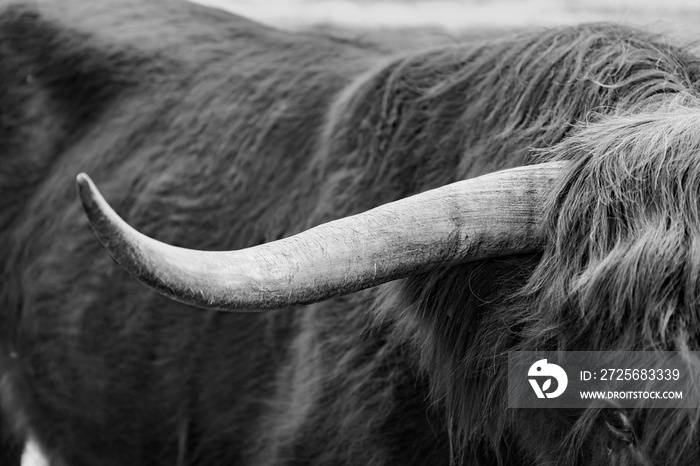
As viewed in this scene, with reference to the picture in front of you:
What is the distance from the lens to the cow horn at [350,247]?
1.24m

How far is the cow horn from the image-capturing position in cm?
124

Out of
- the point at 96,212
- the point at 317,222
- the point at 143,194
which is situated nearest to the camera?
the point at 96,212

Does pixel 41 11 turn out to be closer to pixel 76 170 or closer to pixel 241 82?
pixel 76 170

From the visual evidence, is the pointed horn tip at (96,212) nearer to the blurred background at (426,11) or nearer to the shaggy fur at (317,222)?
the shaggy fur at (317,222)

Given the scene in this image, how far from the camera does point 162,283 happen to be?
4.11ft

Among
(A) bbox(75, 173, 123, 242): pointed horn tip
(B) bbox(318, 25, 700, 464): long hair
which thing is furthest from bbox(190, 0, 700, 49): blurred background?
(A) bbox(75, 173, 123, 242): pointed horn tip
